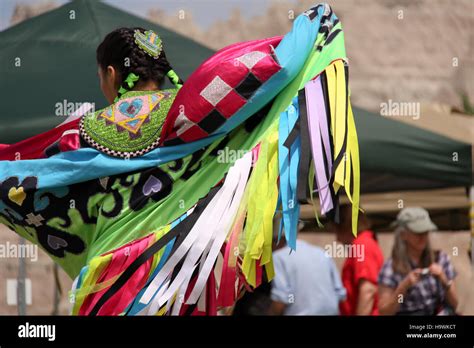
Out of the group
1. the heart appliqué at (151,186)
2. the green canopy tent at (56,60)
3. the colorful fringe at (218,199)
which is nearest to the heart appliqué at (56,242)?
the colorful fringe at (218,199)

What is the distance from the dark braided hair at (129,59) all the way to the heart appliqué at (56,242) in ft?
1.76

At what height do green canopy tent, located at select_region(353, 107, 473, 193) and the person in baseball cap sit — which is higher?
green canopy tent, located at select_region(353, 107, 473, 193)

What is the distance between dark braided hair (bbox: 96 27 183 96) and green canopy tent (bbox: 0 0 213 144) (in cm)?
167

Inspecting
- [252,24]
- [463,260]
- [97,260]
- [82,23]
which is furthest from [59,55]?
[463,260]

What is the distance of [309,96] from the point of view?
3189 millimetres

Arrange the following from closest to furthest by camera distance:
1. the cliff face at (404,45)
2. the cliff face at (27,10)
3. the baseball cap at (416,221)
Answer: the baseball cap at (416,221) → the cliff face at (27,10) → the cliff face at (404,45)

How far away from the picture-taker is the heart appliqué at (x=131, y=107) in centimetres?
324

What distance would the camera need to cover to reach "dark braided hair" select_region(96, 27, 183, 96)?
11.0ft

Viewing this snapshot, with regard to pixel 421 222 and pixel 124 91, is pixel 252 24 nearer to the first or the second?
pixel 421 222

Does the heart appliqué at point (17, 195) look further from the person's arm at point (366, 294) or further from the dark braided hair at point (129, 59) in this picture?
the person's arm at point (366, 294)

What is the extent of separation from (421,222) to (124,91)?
8.21ft

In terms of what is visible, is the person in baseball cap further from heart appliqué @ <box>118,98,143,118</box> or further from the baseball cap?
heart appliqué @ <box>118,98,143,118</box>

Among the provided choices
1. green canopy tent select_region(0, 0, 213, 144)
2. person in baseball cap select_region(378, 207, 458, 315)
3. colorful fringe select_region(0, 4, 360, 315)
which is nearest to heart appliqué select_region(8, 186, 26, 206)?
colorful fringe select_region(0, 4, 360, 315)
